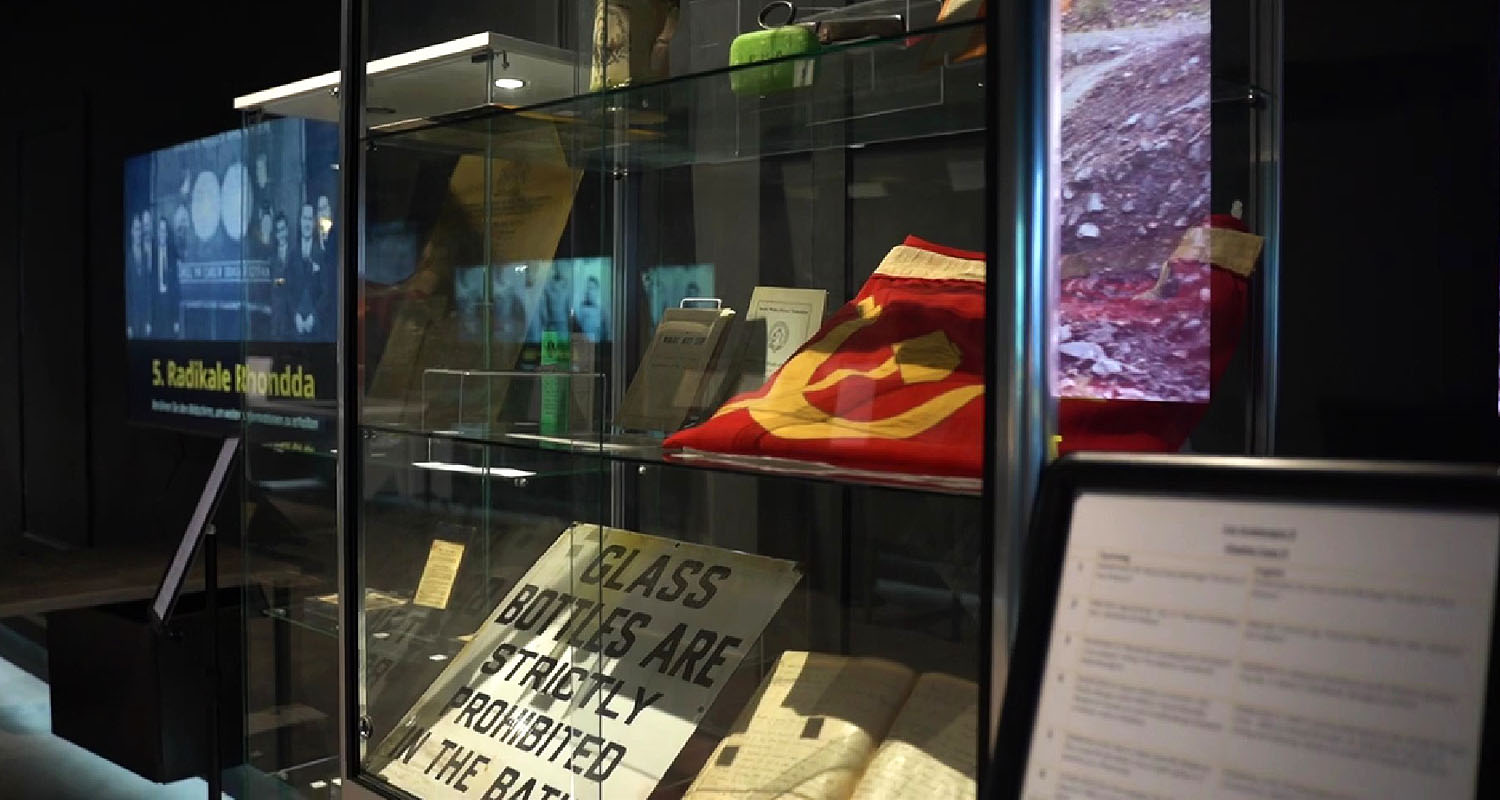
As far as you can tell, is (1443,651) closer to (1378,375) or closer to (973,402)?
(973,402)

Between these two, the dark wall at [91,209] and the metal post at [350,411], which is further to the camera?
the dark wall at [91,209]

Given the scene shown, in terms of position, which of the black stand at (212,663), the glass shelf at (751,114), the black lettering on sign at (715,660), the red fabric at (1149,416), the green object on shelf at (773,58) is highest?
the green object on shelf at (773,58)

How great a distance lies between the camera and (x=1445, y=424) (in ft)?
4.95

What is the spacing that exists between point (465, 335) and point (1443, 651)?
1.47 m

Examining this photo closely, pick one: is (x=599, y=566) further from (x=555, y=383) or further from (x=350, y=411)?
(x=350, y=411)

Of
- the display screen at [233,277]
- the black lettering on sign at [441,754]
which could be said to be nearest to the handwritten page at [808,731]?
the black lettering on sign at [441,754]

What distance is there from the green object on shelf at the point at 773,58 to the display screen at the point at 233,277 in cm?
180

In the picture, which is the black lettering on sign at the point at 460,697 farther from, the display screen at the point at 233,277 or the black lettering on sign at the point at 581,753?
the display screen at the point at 233,277

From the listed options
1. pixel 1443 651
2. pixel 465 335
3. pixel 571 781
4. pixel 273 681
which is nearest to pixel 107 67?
pixel 273 681

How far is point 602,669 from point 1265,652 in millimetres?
1070

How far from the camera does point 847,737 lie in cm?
140

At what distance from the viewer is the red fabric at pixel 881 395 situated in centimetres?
115

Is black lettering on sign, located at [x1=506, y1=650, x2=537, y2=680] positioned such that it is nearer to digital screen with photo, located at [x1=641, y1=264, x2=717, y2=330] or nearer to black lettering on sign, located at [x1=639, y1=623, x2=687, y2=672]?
black lettering on sign, located at [x1=639, y1=623, x2=687, y2=672]

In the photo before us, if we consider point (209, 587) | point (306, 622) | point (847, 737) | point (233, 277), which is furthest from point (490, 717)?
point (233, 277)
